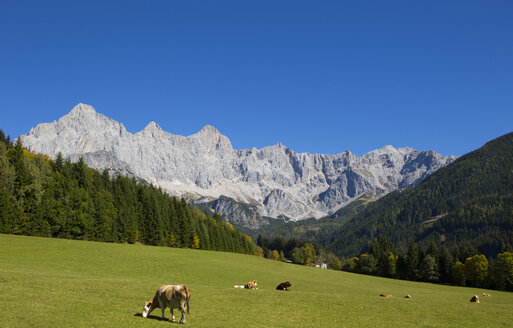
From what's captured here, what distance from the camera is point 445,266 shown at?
12200cm

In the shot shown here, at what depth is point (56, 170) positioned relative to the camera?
3787 inches

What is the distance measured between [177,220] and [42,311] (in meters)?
111

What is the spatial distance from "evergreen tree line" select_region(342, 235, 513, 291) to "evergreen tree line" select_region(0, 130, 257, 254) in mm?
69326

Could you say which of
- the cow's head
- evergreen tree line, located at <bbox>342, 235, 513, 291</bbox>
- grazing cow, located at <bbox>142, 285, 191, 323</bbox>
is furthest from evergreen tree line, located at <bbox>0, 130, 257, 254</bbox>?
grazing cow, located at <bbox>142, 285, 191, 323</bbox>

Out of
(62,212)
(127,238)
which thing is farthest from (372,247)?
(62,212)

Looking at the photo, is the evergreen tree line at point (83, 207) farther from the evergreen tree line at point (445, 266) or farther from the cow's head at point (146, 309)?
the cow's head at point (146, 309)

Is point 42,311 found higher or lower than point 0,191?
lower

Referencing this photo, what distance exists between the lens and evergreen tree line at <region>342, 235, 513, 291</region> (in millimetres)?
105812

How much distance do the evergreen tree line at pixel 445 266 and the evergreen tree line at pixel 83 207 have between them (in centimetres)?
6933

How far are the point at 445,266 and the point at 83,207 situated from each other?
119 meters

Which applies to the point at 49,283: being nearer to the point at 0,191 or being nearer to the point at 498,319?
the point at 498,319

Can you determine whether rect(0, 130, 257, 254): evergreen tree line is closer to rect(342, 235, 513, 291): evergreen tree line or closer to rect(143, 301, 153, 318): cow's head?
rect(342, 235, 513, 291): evergreen tree line

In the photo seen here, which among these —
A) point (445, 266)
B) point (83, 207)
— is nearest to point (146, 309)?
point (83, 207)

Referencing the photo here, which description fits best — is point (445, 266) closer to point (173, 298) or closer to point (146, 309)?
point (173, 298)
